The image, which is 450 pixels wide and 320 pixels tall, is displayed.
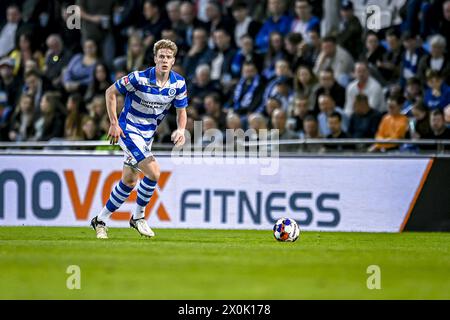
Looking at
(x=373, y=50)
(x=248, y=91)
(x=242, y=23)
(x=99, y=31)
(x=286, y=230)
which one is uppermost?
(x=99, y=31)

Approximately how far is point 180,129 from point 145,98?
60 cm

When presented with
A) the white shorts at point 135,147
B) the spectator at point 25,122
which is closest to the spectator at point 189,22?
the spectator at point 25,122

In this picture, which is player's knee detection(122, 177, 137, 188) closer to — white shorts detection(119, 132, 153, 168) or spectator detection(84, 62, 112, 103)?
white shorts detection(119, 132, 153, 168)

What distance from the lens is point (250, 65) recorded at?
18.7 meters

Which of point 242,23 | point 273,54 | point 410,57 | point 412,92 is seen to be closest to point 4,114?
point 242,23

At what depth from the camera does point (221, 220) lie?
16.4m

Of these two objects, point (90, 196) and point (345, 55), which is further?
point (345, 55)

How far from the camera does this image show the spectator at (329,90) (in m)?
17.7

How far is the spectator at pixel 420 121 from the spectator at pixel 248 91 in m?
3.14

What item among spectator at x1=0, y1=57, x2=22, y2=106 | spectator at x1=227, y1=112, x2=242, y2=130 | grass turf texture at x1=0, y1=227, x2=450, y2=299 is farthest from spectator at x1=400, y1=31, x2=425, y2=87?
spectator at x1=0, y1=57, x2=22, y2=106

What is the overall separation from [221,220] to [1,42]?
27.9 ft

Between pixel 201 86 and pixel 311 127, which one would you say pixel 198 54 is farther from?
pixel 311 127
